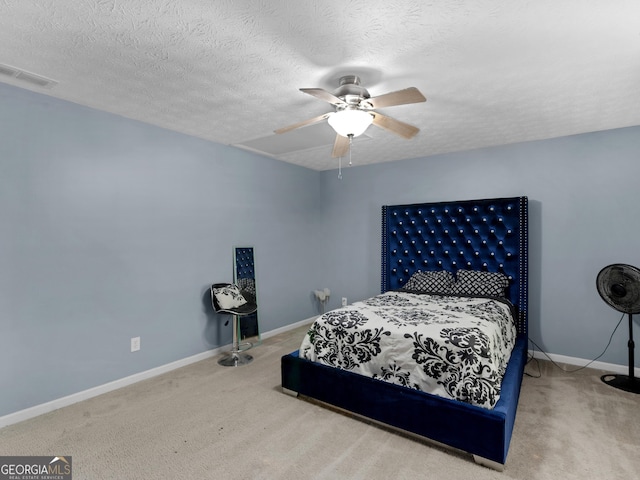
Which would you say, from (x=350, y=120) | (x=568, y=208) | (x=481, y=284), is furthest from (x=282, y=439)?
(x=568, y=208)

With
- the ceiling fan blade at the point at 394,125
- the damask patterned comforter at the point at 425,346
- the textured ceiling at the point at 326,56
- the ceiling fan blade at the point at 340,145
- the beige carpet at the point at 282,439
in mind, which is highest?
the textured ceiling at the point at 326,56

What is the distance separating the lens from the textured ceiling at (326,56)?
1581 millimetres

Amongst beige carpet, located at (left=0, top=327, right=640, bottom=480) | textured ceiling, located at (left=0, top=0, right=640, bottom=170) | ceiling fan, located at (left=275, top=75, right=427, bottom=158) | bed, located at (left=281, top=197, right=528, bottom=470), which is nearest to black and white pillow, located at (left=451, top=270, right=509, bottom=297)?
bed, located at (left=281, top=197, right=528, bottom=470)

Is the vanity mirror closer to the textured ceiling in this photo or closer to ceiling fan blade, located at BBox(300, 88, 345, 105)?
the textured ceiling

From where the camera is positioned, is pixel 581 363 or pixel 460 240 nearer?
pixel 581 363

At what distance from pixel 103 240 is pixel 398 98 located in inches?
100

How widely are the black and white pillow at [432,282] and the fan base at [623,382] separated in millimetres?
1524

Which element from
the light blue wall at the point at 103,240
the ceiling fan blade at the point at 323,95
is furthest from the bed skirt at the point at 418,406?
the ceiling fan blade at the point at 323,95

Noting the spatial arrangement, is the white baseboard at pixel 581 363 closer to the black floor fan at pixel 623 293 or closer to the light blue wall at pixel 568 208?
the light blue wall at pixel 568 208

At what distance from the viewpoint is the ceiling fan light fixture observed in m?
2.15

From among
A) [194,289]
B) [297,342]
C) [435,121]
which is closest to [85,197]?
[194,289]

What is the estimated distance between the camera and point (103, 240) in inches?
111

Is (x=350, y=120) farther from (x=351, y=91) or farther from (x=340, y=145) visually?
(x=340, y=145)

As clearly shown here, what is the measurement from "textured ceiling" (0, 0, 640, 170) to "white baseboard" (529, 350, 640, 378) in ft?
7.44
